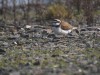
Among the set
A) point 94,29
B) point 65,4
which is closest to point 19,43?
point 94,29

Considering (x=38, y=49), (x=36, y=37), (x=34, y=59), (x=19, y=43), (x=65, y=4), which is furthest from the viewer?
(x=65, y=4)

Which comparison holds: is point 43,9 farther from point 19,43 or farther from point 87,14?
point 19,43

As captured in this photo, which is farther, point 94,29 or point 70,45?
point 94,29

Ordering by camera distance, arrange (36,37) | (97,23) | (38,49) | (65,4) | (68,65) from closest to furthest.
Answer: (68,65), (38,49), (36,37), (97,23), (65,4)

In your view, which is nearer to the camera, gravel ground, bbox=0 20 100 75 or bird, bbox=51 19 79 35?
gravel ground, bbox=0 20 100 75

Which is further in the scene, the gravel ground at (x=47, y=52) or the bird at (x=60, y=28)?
the bird at (x=60, y=28)

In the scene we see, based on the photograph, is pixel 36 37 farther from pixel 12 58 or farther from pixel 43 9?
pixel 43 9

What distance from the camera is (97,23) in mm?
14008

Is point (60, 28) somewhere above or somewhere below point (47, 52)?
Result: above

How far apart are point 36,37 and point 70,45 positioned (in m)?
1.76

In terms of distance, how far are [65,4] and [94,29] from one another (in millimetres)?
4920

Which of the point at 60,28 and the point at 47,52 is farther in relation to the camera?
the point at 60,28

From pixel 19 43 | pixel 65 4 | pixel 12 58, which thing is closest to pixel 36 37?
pixel 19 43

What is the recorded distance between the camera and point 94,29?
12242 mm
